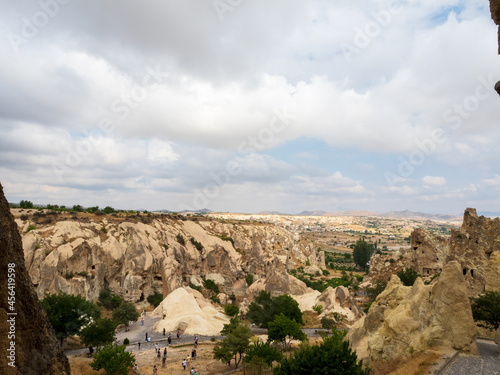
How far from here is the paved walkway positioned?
14.7m

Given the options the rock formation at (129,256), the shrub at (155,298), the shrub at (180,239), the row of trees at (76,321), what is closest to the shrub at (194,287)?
the rock formation at (129,256)

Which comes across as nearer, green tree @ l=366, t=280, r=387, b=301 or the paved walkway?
the paved walkway

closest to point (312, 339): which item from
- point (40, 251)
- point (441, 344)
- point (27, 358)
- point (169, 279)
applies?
point (441, 344)

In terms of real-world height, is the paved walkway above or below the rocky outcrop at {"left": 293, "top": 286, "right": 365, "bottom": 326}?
above

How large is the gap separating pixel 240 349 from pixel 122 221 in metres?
45.3

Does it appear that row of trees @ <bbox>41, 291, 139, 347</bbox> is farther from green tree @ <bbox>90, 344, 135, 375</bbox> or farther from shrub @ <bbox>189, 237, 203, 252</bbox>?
shrub @ <bbox>189, 237, 203, 252</bbox>

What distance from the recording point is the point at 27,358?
6988 mm

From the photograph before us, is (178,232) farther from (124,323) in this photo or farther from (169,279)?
(124,323)

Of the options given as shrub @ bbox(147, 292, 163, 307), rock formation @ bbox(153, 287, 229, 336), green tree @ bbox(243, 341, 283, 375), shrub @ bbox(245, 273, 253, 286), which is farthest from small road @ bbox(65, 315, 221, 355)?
shrub @ bbox(245, 273, 253, 286)

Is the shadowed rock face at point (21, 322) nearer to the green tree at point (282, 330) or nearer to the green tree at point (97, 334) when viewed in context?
the green tree at point (97, 334)

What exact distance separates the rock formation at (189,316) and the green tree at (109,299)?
672cm

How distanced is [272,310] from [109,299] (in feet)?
89.0

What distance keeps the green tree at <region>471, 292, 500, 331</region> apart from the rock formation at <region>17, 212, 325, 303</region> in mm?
43493

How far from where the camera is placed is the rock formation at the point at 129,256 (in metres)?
43.5
